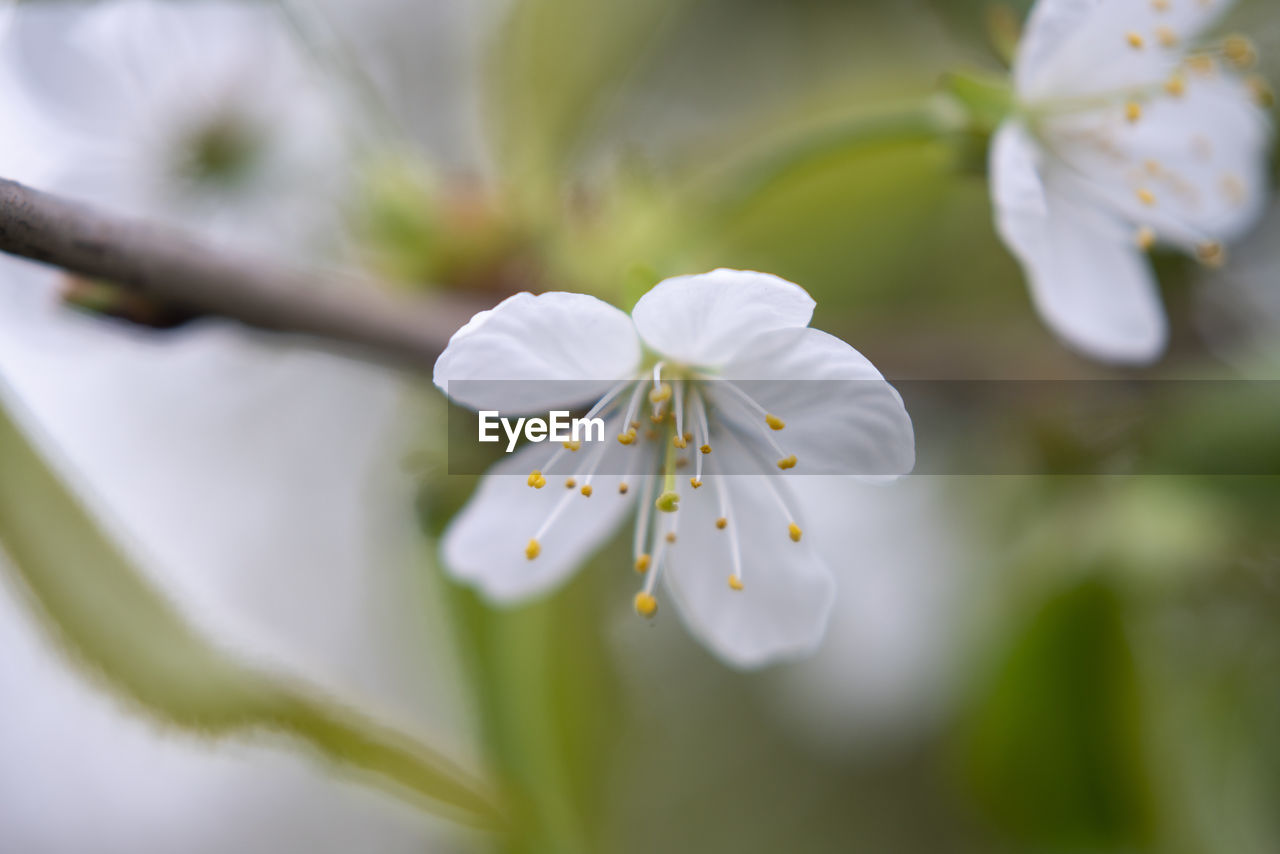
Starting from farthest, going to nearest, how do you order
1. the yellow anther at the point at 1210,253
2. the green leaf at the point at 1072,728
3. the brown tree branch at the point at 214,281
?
the green leaf at the point at 1072,728
the yellow anther at the point at 1210,253
the brown tree branch at the point at 214,281

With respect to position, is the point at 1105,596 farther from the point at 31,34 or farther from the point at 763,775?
the point at 31,34

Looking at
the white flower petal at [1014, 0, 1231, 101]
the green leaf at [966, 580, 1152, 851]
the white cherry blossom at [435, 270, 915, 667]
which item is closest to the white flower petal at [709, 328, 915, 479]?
the white cherry blossom at [435, 270, 915, 667]

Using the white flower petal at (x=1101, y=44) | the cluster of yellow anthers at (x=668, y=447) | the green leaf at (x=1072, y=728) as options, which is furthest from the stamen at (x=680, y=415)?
the green leaf at (x=1072, y=728)

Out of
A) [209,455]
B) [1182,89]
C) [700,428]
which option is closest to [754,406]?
[700,428]

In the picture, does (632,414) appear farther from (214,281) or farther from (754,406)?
(214,281)

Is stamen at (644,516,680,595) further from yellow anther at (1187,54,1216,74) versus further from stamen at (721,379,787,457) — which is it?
yellow anther at (1187,54,1216,74)

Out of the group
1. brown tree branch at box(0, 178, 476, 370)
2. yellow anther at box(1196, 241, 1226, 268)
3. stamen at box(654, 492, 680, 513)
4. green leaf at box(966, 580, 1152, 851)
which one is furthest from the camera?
green leaf at box(966, 580, 1152, 851)

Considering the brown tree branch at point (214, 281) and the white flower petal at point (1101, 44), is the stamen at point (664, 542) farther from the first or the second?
the white flower petal at point (1101, 44)
